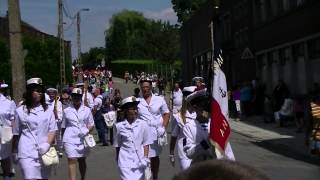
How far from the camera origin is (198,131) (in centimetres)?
827

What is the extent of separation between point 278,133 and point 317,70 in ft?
11.5

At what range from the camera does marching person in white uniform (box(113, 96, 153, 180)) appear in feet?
28.9

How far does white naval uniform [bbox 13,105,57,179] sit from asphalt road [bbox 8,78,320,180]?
147 inches

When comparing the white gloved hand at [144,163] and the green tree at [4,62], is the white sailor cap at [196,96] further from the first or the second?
the green tree at [4,62]

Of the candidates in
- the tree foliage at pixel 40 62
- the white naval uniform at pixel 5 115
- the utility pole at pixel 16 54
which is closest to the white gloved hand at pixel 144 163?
the white naval uniform at pixel 5 115

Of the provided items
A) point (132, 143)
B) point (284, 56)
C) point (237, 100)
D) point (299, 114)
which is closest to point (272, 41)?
point (284, 56)

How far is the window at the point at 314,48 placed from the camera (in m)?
24.7

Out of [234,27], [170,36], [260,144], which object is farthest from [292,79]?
[170,36]

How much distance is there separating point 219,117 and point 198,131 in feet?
1.07

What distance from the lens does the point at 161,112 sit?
39.4 ft

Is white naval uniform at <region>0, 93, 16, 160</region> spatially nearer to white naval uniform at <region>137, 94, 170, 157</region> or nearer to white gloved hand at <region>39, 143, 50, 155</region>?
white naval uniform at <region>137, 94, 170, 157</region>

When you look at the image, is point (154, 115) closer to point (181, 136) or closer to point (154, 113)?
point (154, 113)

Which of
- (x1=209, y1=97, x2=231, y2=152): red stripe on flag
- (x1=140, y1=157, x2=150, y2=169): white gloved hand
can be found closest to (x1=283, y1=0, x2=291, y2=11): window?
(x1=140, y1=157, x2=150, y2=169): white gloved hand

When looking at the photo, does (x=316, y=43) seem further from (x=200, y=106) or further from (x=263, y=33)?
(x=200, y=106)
